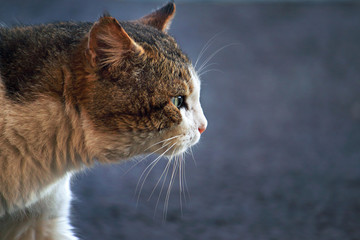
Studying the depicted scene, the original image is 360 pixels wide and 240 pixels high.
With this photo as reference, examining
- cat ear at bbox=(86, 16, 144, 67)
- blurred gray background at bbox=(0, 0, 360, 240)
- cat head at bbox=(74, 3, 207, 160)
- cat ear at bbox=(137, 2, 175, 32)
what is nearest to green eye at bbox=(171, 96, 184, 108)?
Answer: cat head at bbox=(74, 3, 207, 160)

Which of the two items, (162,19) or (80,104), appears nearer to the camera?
(80,104)

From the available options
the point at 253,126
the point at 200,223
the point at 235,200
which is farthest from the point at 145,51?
the point at 253,126

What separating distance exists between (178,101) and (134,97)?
0.13 m

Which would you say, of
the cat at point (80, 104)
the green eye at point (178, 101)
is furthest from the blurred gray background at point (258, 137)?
the green eye at point (178, 101)

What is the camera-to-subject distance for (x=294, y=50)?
394cm

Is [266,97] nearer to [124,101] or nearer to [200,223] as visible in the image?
[200,223]

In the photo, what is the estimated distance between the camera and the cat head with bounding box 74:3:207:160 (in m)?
1.13

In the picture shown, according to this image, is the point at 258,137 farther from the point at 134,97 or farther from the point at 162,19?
the point at 134,97

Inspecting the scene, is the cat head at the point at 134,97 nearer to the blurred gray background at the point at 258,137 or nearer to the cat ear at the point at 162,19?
the cat ear at the point at 162,19

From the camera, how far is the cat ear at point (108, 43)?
1.05 m

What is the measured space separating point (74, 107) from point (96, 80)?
0.09 meters

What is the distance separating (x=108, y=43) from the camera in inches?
43.0

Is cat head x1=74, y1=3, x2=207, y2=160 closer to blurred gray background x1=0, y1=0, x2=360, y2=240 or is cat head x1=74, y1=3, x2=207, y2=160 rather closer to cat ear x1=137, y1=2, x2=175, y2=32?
cat ear x1=137, y1=2, x2=175, y2=32

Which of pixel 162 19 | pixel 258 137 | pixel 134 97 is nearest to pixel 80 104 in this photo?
pixel 134 97
